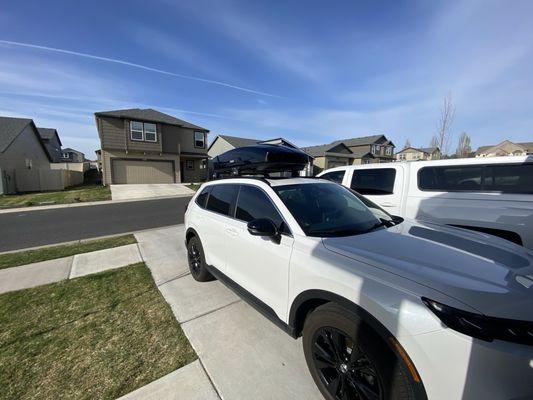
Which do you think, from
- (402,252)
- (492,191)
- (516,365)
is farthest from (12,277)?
(492,191)

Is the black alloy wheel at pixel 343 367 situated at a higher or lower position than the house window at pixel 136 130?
lower

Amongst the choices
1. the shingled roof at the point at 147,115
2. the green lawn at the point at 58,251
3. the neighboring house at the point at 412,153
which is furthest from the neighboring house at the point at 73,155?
the neighboring house at the point at 412,153

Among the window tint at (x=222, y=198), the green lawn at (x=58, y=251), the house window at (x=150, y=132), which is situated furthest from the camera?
the house window at (x=150, y=132)

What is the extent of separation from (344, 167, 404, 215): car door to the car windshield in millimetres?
2135

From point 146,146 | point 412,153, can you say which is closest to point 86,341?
point 146,146

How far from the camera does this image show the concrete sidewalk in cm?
429

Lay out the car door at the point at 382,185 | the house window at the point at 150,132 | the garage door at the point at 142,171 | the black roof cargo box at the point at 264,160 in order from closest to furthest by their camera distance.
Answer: the black roof cargo box at the point at 264,160 < the car door at the point at 382,185 < the garage door at the point at 142,171 < the house window at the point at 150,132

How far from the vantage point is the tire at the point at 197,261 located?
395 cm

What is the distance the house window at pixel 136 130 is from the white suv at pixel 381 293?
23.0 m

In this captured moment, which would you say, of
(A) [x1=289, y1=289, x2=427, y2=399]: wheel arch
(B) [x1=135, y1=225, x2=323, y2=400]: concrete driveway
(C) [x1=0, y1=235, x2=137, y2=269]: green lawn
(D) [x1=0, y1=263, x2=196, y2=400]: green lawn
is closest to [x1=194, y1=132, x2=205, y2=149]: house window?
(C) [x1=0, y1=235, x2=137, y2=269]: green lawn

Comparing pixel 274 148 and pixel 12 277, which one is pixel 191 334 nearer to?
pixel 274 148

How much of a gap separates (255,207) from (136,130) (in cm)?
2358

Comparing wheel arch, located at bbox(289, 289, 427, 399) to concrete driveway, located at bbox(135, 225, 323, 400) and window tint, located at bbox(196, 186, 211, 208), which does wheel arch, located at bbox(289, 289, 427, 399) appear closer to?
concrete driveway, located at bbox(135, 225, 323, 400)

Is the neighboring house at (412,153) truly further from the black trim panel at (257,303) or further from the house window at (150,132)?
the black trim panel at (257,303)
